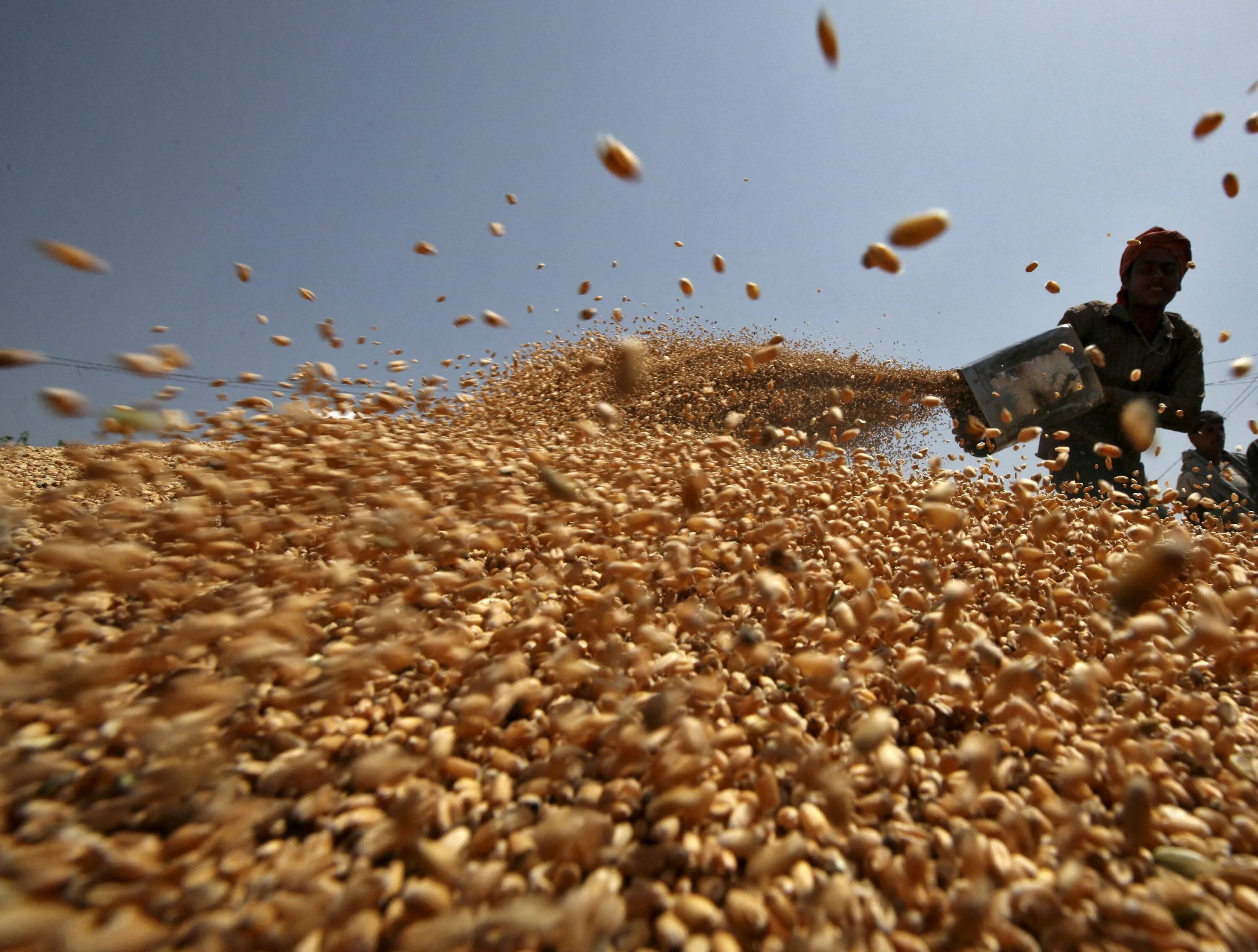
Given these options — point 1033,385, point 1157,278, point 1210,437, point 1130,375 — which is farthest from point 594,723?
point 1210,437

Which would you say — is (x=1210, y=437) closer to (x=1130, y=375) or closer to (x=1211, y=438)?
(x=1211, y=438)

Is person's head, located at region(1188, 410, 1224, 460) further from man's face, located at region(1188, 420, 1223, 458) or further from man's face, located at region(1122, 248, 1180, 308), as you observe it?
man's face, located at region(1122, 248, 1180, 308)

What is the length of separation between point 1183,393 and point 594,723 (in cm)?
621

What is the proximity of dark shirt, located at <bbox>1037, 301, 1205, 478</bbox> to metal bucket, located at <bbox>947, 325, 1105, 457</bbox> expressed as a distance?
18cm

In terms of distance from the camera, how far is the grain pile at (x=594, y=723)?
1.09 m

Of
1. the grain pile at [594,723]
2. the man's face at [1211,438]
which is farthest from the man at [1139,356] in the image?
the grain pile at [594,723]

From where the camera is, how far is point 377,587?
198 centimetres

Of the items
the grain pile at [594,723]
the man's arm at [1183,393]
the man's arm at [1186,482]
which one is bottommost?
the grain pile at [594,723]

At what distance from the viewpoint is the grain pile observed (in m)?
1.09

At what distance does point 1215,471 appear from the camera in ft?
18.6

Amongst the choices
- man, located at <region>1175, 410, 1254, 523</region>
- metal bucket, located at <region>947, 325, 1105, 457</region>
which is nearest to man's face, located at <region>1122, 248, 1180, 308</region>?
metal bucket, located at <region>947, 325, 1105, 457</region>

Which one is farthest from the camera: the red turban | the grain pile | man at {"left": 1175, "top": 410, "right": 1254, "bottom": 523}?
man at {"left": 1175, "top": 410, "right": 1254, "bottom": 523}

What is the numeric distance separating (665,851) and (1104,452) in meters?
3.03

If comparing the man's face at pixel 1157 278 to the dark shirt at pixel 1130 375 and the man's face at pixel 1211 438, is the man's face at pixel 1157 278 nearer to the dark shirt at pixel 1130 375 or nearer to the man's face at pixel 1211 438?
the dark shirt at pixel 1130 375
